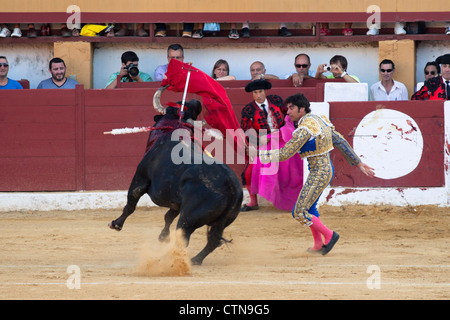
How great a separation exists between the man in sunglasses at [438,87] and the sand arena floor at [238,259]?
50.2 inches

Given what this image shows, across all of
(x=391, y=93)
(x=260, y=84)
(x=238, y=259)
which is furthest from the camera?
(x=391, y=93)

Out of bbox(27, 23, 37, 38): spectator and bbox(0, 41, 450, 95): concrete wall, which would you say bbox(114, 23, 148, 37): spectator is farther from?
bbox(27, 23, 37, 38): spectator

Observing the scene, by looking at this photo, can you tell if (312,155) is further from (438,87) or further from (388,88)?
(388,88)

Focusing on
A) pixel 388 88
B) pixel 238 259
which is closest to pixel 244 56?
pixel 388 88

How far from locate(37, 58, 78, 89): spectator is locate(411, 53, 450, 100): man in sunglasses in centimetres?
402

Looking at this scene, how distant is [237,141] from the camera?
6.36 m

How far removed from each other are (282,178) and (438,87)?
78.5 inches

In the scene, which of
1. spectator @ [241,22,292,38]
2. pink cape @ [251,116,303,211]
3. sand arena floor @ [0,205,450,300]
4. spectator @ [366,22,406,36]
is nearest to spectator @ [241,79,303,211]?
pink cape @ [251,116,303,211]

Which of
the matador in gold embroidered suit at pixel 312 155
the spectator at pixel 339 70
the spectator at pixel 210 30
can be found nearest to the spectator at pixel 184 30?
the spectator at pixel 210 30

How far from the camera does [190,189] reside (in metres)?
5.40

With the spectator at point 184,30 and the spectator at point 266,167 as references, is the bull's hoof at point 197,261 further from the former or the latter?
the spectator at point 184,30

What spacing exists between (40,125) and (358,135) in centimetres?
360
